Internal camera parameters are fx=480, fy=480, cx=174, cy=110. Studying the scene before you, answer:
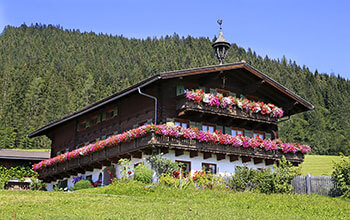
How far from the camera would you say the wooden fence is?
2486 centimetres

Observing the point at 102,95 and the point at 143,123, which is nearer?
the point at 143,123

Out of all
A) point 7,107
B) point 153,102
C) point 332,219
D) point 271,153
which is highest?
point 7,107

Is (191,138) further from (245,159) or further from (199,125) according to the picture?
(245,159)

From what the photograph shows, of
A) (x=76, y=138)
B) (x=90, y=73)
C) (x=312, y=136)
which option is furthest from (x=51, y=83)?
(x=76, y=138)

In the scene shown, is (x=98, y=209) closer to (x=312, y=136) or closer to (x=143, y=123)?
(x=143, y=123)

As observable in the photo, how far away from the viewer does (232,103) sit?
96.6ft

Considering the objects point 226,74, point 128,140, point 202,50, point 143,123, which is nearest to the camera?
point 128,140

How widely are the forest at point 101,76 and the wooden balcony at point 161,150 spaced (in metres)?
52.3

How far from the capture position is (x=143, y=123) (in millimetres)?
29516

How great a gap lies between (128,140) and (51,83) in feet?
305

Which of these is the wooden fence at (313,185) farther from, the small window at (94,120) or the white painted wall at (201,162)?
the small window at (94,120)

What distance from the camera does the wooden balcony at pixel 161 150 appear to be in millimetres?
26078

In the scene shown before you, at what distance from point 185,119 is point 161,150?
10.7ft

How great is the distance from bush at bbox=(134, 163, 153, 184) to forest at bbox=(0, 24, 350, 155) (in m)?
60.1
